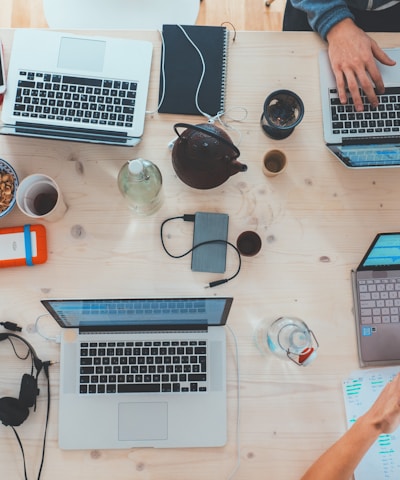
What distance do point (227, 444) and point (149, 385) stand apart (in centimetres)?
22

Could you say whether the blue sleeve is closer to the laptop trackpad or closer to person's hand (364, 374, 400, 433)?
person's hand (364, 374, 400, 433)

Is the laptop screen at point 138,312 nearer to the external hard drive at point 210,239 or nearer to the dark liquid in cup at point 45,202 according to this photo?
the external hard drive at point 210,239

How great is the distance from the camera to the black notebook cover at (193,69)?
1.05m

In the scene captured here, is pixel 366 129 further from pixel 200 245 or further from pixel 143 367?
pixel 143 367

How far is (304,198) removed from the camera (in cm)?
103

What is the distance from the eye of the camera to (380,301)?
98 centimetres

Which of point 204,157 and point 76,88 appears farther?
point 76,88

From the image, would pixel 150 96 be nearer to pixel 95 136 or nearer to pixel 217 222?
pixel 95 136

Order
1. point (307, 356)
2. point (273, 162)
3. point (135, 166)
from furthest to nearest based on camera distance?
1. point (273, 162)
2. point (307, 356)
3. point (135, 166)

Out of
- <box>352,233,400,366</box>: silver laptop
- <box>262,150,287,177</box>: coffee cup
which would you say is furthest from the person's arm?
<box>262,150,287,177</box>: coffee cup

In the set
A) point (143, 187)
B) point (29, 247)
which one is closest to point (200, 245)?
point (143, 187)

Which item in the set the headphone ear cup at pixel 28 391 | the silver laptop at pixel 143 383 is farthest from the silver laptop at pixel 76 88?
the headphone ear cup at pixel 28 391

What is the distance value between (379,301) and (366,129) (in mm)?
414

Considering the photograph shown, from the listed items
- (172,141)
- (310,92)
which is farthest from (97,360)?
(310,92)
